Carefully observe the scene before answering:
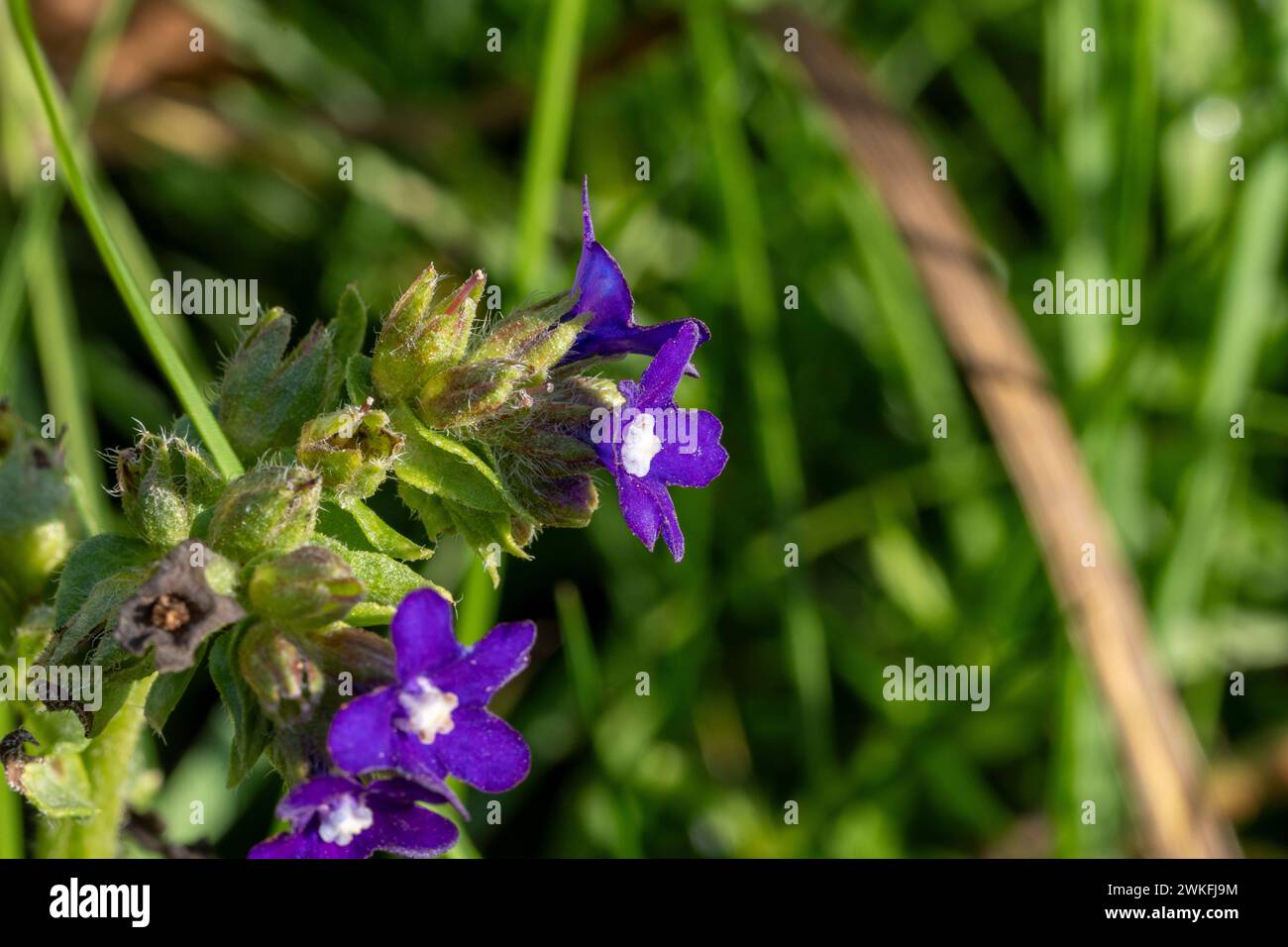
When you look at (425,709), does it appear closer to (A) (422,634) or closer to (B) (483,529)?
(A) (422,634)

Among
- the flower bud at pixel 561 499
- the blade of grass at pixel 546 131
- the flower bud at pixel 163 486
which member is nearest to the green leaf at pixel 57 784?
the flower bud at pixel 163 486

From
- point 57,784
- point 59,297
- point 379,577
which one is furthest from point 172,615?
point 59,297

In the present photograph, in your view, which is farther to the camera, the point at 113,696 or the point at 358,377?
the point at 358,377

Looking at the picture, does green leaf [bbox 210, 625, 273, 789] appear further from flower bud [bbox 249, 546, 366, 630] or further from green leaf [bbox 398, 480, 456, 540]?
green leaf [bbox 398, 480, 456, 540]

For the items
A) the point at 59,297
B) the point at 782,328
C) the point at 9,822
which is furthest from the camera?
the point at 782,328

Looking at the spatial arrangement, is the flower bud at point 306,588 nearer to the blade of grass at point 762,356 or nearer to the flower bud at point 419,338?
the flower bud at point 419,338

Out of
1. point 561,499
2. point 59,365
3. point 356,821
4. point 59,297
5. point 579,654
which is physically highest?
point 59,297

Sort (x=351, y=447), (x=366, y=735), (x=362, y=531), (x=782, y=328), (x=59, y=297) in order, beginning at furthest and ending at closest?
(x=782, y=328) < (x=59, y=297) < (x=362, y=531) < (x=351, y=447) < (x=366, y=735)
